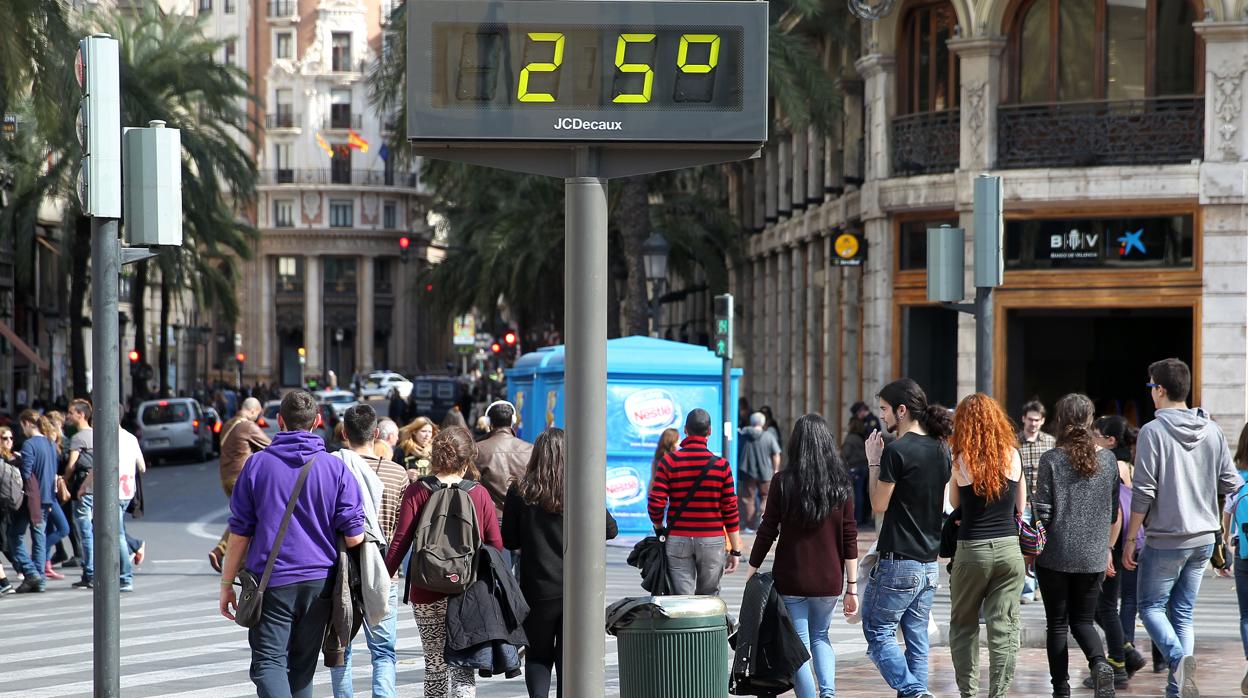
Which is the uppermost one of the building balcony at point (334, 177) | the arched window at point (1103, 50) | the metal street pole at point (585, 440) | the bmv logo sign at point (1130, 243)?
the building balcony at point (334, 177)

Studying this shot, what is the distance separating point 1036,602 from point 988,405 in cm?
710

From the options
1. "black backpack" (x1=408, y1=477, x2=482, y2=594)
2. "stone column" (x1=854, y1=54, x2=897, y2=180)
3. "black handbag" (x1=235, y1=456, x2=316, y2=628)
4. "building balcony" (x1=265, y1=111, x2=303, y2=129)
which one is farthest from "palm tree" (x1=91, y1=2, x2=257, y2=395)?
"building balcony" (x1=265, y1=111, x2=303, y2=129)

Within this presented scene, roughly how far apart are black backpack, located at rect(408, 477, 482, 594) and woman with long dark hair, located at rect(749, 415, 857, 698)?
142 cm

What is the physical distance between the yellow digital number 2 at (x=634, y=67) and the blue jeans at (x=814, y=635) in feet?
12.8

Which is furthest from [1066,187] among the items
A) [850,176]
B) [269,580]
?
[269,580]

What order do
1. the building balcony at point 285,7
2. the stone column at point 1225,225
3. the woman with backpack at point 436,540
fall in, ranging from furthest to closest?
1. the building balcony at point 285,7
2. the stone column at point 1225,225
3. the woman with backpack at point 436,540

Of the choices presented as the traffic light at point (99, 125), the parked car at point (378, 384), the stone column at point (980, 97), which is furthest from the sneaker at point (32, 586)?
the parked car at point (378, 384)

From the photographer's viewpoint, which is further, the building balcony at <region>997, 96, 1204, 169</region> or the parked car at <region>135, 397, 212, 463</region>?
the parked car at <region>135, 397, 212, 463</region>

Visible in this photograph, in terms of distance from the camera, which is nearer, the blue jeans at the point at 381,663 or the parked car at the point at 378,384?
the blue jeans at the point at 381,663

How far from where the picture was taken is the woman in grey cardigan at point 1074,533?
29.8 ft

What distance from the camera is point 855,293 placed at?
2978 cm

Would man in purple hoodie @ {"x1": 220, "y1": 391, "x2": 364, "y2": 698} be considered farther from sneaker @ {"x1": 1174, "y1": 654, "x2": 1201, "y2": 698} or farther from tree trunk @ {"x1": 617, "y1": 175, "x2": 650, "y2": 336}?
tree trunk @ {"x1": 617, "y1": 175, "x2": 650, "y2": 336}

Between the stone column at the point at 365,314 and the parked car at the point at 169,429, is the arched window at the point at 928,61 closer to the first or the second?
the parked car at the point at 169,429

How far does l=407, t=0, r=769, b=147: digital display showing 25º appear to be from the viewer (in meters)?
5.54
